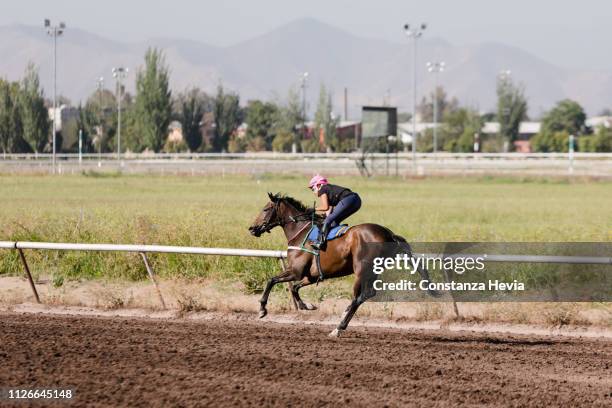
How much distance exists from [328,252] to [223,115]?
95.0 meters

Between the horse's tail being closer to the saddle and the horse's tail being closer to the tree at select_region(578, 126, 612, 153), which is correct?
the saddle

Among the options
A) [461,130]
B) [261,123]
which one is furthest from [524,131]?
[261,123]

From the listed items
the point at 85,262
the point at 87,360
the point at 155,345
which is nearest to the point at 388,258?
the point at 155,345

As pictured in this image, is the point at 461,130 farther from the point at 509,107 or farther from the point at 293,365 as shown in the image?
the point at 293,365

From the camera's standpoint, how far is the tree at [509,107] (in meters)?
111

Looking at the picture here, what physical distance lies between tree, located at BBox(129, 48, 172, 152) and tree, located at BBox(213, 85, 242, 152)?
1139 cm

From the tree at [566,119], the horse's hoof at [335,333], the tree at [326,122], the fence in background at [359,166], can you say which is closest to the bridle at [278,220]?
the horse's hoof at [335,333]

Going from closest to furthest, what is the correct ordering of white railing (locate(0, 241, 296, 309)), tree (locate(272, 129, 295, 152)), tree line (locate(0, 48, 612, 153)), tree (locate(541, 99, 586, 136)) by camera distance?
white railing (locate(0, 241, 296, 309)) < tree line (locate(0, 48, 612, 153)) < tree (locate(272, 129, 295, 152)) < tree (locate(541, 99, 586, 136))

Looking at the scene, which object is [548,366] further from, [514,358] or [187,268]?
[187,268]

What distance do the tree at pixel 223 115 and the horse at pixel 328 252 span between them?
92.7 meters

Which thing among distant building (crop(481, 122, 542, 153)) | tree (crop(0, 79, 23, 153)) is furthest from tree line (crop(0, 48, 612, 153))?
distant building (crop(481, 122, 542, 153))

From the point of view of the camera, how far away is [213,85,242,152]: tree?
106 meters

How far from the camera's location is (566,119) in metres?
121

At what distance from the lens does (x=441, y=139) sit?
389ft
